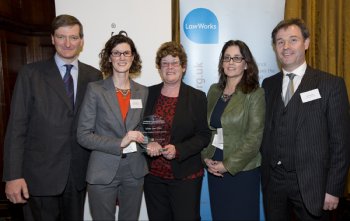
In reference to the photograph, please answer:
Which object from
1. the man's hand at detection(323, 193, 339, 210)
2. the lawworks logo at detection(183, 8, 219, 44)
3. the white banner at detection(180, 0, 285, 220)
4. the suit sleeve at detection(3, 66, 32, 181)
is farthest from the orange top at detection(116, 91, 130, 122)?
the man's hand at detection(323, 193, 339, 210)

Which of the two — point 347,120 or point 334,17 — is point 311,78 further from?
point 334,17

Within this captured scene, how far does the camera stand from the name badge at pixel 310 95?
213cm

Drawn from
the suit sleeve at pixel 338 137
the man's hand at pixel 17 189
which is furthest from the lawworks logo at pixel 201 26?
the man's hand at pixel 17 189

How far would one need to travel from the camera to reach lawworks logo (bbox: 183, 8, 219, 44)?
3.47 metres

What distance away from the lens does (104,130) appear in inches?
90.4

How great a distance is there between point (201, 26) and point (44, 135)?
7.07 feet

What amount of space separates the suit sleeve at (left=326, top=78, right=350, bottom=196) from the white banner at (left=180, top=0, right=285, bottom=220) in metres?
1.50

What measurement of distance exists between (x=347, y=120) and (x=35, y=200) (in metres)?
2.44

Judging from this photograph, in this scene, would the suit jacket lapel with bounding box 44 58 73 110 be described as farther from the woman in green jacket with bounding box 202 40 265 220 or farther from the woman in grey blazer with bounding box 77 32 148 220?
the woman in green jacket with bounding box 202 40 265 220

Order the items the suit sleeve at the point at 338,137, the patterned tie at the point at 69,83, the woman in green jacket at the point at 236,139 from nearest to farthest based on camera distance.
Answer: the suit sleeve at the point at 338,137, the patterned tie at the point at 69,83, the woman in green jacket at the point at 236,139

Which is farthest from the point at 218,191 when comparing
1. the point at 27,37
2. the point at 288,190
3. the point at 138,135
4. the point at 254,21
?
the point at 27,37

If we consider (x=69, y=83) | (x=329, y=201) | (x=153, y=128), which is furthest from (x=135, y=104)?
(x=329, y=201)

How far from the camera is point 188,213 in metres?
2.39

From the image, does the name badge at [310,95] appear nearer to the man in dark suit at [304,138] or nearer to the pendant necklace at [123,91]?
the man in dark suit at [304,138]
